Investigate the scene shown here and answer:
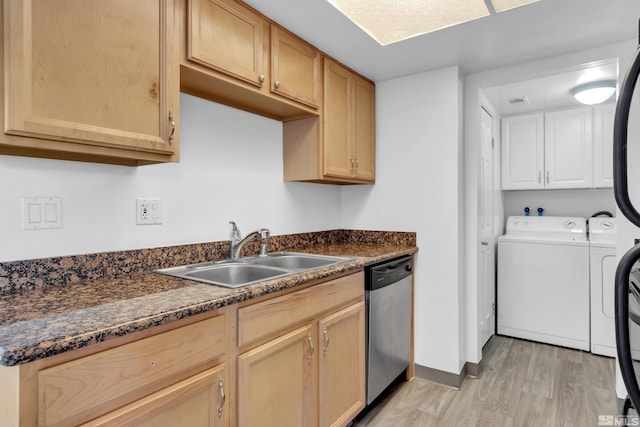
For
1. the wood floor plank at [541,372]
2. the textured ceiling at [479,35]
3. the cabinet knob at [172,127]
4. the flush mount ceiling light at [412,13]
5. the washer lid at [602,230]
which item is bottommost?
the wood floor plank at [541,372]

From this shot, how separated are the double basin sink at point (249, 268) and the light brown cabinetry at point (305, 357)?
157 mm

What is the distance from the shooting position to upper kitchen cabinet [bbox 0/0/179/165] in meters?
1.01

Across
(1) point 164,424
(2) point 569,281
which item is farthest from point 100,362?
(2) point 569,281

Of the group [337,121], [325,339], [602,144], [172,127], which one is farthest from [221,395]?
[602,144]

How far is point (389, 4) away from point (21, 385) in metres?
1.99

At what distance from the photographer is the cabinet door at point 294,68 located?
187 cm

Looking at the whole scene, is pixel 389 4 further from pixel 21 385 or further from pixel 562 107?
pixel 562 107

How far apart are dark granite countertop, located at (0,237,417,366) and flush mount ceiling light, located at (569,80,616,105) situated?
2.53 meters

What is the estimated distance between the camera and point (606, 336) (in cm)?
281

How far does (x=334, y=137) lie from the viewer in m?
2.36

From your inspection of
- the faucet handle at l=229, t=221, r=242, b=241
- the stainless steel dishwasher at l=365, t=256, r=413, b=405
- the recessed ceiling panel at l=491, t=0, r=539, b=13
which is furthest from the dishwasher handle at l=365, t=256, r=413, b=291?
the recessed ceiling panel at l=491, t=0, r=539, b=13

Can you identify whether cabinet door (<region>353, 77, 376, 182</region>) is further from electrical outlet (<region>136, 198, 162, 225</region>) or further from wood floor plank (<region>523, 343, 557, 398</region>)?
wood floor plank (<region>523, 343, 557, 398</region>)

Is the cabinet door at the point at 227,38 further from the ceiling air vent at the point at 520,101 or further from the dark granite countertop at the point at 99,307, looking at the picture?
the ceiling air vent at the point at 520,101

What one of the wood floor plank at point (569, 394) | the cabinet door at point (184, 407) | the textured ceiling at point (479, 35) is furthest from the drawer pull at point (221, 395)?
the wood floor plank at point (569, 394)
